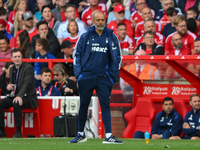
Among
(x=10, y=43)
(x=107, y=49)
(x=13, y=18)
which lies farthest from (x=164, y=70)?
(x=13, y=18)

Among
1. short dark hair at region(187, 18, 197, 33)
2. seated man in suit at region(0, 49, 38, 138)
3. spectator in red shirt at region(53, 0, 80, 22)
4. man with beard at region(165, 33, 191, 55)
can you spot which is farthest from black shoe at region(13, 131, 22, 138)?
spectator in red shirt at region(53, 0, 80, 22)

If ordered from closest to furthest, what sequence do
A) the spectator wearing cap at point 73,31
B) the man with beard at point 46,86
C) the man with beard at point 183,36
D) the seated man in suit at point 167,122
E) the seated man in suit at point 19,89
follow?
the seated man in suit at point 167,122 → the seated man in suit at point 19,89 → the man with beard at point 46,86 → the man with beard at point 183,36 → the spectator wearing cap at point 73,31

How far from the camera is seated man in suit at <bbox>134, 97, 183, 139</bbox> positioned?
→ 932 centimetres

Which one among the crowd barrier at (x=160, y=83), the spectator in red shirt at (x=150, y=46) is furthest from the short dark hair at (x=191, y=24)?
the crowd barrier at (x=160, y=83)

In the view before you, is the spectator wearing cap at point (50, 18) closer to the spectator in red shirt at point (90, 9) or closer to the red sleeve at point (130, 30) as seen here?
the spectator in red shirt at point (90, 9)

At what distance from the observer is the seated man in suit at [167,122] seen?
9.32 m

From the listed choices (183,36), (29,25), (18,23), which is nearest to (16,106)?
(183,36)

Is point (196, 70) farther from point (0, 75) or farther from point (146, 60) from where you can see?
point (0, 75)

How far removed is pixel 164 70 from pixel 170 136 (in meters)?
1.64

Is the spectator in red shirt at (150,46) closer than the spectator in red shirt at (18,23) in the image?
Yes

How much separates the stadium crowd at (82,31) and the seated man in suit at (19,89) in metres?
0.55

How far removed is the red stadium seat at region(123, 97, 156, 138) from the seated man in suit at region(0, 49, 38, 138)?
7.07 ft

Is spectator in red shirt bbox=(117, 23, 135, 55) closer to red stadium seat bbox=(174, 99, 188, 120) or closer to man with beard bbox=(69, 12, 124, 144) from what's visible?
red stadium seat bbox=(174, 99, 188, 120)

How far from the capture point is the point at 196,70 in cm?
981
